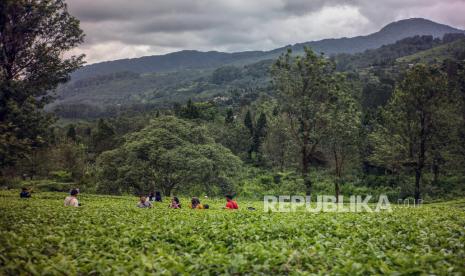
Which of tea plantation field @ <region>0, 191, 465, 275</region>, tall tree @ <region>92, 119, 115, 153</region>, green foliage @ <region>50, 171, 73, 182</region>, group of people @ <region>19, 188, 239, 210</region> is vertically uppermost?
tall tree @ <region>92, 119, 115, 153</region>

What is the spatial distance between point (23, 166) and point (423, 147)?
5556 cm

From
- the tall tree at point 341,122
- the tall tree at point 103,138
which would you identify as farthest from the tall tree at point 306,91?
the tall tree at point 103,138

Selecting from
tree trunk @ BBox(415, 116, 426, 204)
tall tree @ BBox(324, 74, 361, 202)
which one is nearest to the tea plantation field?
tall tree @ BBox(324, 74, 361, 202)

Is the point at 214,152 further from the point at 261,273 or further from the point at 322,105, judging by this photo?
the point at 261,273

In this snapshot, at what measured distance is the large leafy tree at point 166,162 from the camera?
38281mm

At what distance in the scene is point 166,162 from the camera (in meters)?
38.1

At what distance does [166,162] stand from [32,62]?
16.5 metres

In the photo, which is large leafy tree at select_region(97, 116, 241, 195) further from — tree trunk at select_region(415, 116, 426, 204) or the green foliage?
tree trunk at select_region(415, 116, 426, 204)

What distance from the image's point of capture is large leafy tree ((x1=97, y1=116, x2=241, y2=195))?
38281mm

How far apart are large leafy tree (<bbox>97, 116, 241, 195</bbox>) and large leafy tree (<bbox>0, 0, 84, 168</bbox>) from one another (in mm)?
12227

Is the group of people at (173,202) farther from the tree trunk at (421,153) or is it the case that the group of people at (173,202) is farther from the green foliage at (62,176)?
the green foliage at (62,176)

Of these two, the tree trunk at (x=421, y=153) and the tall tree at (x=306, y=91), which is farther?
the tree trunk at (x=421, y=153)

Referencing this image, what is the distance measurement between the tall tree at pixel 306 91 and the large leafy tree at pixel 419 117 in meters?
8.44

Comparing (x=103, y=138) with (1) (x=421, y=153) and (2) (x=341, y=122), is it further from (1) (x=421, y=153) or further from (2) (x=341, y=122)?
(1) (x=421, y=153)
